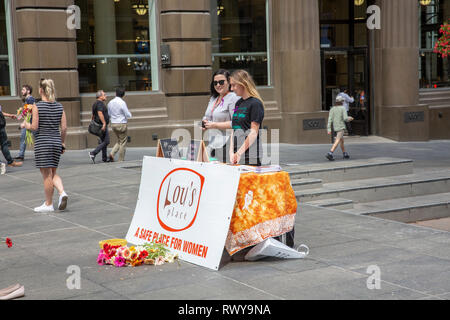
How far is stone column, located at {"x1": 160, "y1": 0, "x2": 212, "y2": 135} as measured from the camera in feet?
59.2

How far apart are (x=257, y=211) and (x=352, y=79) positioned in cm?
1597

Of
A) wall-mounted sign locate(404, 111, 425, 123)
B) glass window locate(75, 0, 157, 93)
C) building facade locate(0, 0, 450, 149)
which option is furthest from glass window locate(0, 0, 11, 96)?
wall-mounted sign locate(404, 111, 425, 123)

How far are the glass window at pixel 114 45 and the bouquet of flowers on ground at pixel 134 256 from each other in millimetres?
11751

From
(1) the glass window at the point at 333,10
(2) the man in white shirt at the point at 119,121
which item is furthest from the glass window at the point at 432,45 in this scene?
(2) the man in white shirt at the point at 119,121

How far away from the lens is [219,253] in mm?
6297

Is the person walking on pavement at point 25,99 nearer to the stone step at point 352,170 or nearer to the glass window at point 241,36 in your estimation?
the stone step at point 352,170

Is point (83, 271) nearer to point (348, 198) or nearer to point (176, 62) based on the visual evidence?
point (348, 198)

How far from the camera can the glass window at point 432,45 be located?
2259cm

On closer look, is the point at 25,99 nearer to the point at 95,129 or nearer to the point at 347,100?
the point at 95,129

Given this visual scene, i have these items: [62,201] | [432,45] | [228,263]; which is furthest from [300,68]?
[228,263]

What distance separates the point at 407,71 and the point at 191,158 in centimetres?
1521

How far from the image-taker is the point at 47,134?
30.5 feet
